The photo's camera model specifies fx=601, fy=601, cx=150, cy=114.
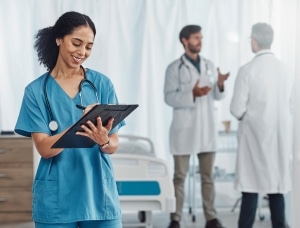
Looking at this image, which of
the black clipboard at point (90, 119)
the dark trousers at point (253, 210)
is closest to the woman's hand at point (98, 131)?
the black clipboard at point (90, 119)

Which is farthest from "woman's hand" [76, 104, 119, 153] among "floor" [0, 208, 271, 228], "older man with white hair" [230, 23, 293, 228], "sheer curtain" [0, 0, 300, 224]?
"sheer curtain" [0, 0, 300, 224]

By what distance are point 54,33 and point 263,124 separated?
200cm

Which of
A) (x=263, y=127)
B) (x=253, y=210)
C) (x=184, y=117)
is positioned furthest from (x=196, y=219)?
(x=263, y=127)

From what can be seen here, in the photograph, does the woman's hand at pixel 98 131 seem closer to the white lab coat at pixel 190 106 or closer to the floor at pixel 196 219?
the white lab coat at pixel 190 106

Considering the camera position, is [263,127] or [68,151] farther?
[263,127]

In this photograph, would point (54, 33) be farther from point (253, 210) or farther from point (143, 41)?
point (143, 41)

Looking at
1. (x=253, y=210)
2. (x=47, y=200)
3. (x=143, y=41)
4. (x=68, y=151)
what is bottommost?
(x=253, y=210)

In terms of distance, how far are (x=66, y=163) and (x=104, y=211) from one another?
0.19 m

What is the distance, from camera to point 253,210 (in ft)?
12.0

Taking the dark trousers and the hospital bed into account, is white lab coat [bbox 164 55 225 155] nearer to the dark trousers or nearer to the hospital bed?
the hospital bed

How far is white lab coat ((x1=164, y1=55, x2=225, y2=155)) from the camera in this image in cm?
420

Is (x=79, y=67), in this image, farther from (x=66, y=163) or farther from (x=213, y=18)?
(x=213, y=18)

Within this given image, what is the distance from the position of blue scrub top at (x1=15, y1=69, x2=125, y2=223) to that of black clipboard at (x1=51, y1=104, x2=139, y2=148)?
0.08m

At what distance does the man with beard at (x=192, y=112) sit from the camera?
420 cm
